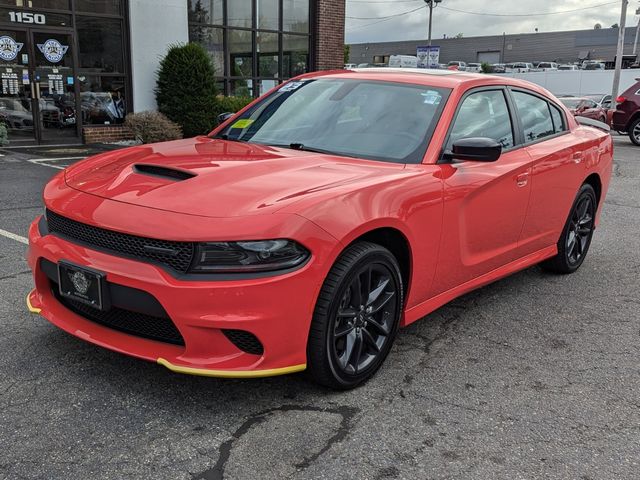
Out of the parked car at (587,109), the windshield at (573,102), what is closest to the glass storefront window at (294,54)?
the parked car at (587,109)

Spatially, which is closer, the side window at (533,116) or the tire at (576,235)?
the side window at (533,116)

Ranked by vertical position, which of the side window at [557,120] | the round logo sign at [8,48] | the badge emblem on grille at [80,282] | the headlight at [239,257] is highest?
the round logo sign at [8,48]

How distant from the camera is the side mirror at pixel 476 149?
11.7 ft

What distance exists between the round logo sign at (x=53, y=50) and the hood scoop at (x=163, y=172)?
37.0 ft

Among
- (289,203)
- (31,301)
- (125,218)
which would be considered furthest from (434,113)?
(31,301)

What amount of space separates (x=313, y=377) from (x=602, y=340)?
2088mm

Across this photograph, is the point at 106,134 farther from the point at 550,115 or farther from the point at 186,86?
the point at 550,115

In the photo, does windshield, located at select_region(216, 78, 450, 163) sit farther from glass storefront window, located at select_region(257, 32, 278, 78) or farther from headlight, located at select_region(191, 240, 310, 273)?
glass storefront window, located at select_region(257, 32, 278, 78)

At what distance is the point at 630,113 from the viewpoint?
17594 mm

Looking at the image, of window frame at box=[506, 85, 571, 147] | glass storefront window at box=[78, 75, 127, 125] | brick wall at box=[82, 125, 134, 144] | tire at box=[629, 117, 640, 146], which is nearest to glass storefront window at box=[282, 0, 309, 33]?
glass storefront window at box=[78, 75, 127, 125]

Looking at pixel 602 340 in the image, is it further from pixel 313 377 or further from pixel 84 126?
pixel 84 126

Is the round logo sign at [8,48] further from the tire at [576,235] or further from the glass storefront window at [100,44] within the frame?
the tire at [576,235]

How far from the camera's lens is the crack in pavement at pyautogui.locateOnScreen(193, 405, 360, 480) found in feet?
8.20

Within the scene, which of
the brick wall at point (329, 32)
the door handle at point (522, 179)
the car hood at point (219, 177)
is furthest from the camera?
the brick wall at point (329, 32)
